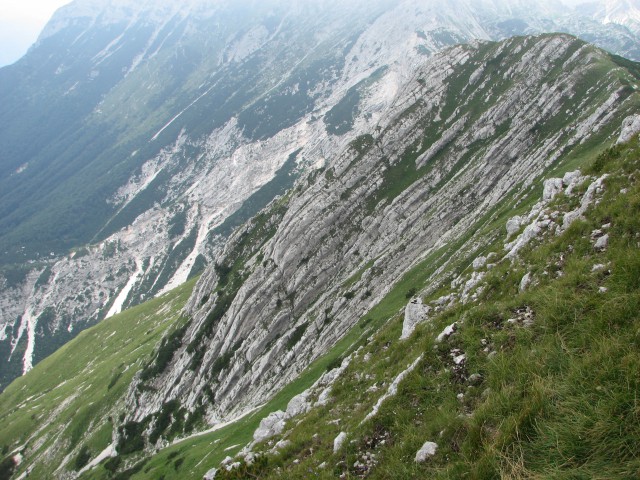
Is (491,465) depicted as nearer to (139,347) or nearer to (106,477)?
(106,477)

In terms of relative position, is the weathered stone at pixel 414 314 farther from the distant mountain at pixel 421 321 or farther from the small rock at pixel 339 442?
the small rock at pixel 339 442

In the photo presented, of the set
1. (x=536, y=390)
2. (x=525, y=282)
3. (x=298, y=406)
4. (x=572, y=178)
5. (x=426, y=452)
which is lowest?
(x=298, y=406)

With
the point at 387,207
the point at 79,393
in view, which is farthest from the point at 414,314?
the point at 79,393

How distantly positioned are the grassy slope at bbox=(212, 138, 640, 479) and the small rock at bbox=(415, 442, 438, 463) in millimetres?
194

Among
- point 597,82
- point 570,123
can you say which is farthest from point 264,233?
point 597,82

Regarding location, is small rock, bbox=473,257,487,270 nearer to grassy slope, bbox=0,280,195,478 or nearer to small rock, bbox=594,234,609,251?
small rock, bbox=594,234,609,251

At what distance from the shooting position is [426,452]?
8945 millimetres

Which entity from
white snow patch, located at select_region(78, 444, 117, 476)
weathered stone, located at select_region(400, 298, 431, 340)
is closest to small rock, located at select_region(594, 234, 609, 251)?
weathered stone, located at select_region(400, 298, 431, 340)

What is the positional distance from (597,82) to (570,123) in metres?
16.5

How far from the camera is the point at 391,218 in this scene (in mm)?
94375

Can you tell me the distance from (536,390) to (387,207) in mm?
91126

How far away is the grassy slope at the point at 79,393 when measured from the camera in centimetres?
11381

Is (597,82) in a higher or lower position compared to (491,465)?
lower

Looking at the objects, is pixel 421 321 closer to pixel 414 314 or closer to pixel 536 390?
pixel 414 314
